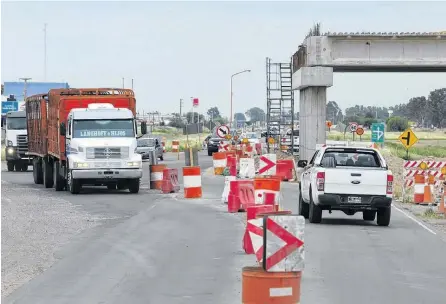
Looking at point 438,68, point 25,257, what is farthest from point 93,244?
point 438,68

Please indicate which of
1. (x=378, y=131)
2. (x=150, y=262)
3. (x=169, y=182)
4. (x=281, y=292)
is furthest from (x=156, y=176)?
(x=281, y=292)

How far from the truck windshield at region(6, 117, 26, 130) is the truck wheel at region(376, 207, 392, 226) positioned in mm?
32708

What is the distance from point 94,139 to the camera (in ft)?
115

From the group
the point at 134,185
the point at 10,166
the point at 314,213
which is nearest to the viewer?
the point at 314,213

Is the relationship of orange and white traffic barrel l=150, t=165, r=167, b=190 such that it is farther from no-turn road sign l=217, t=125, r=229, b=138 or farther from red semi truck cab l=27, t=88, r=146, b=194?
no-turn road sign l=217, t=125, r=229, b=138

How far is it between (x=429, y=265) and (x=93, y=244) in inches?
237

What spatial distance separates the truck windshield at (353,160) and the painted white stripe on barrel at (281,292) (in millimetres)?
14828

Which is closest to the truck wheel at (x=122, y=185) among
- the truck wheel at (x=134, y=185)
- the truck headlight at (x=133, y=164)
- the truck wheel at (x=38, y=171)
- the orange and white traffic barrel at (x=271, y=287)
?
the truck wheel at (x=134, y=185)

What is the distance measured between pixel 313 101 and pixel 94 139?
18.3m

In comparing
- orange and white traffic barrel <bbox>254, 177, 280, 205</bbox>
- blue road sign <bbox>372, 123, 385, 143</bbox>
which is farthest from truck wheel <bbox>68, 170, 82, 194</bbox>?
blue road sign <bbox>372, 123, 385, 143</bbox>

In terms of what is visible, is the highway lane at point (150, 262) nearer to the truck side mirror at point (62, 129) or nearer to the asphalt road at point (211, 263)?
the asphalt road at point (211, 263)

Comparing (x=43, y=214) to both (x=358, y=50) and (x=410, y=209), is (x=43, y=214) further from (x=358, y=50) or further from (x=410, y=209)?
(x=358, y=50)

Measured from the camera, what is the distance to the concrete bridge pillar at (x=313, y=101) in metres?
49.8

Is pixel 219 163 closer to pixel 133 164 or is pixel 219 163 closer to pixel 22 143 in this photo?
pixel 22 143
